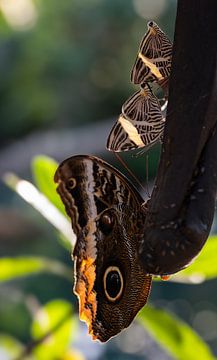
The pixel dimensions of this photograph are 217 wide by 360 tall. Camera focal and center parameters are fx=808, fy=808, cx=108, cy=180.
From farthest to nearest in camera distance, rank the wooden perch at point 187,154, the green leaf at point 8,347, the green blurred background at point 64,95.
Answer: the green blurred background at point 64,95 → the green leaf at point 8,347 → the wooden perch at point 187,154

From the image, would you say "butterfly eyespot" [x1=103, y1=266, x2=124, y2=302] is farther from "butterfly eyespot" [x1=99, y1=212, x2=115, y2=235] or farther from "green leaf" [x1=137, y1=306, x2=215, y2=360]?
"green leaf" [x1=137, y1=306, x2=215, y2=360]

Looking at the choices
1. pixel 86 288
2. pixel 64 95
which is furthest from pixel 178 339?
pixel 64 95

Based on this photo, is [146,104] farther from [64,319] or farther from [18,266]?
[18,266]

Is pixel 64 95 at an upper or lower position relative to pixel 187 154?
lower

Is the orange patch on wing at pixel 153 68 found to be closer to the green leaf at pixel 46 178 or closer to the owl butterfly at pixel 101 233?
the owl butterfly at pixel 101 233

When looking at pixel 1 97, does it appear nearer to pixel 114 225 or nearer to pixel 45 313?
pixel 45 313

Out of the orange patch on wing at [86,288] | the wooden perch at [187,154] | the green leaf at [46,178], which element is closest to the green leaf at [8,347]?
the green leaf at [46,178]
